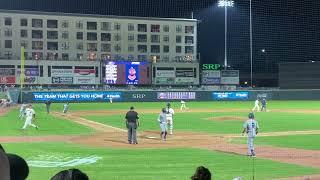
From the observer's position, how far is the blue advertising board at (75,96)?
71688 mm

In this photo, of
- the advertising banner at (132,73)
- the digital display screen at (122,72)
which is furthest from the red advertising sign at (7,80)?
the advertising banner at (132,73)

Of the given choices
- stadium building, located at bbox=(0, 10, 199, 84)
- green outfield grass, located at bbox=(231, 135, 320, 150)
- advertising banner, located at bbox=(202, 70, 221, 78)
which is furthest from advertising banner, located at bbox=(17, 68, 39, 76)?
green outfield grass, located at bbox=(231, 135, 320, 150)

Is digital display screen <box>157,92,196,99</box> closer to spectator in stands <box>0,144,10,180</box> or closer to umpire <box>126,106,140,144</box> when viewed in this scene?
umpire <box>126,106,140,144</box>

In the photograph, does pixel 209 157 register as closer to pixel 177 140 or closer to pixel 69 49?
pixel 177 140

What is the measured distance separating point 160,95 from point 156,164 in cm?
6045

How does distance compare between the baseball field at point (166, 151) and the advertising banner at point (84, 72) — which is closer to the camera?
the baseball field at point (166, 151)

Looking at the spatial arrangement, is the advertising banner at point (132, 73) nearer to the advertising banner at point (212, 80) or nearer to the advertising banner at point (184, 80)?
the advertising banner at point (184, 80)

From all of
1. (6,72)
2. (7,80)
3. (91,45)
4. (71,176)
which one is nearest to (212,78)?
(91,45)

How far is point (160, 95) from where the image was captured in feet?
256

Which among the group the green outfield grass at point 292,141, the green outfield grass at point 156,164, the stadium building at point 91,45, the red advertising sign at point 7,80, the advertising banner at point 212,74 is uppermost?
the stadium building at point 91,45

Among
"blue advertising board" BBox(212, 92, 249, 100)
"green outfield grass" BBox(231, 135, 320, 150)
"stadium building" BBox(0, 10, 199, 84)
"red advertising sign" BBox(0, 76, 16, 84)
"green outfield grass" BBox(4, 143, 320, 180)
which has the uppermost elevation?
"stadium building" BBox(0, 10, 199, 84)

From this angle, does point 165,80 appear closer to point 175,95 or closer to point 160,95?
point 175,95

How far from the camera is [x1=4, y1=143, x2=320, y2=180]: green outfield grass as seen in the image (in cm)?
1520

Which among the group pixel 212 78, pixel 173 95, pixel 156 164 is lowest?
pixel 156 164
